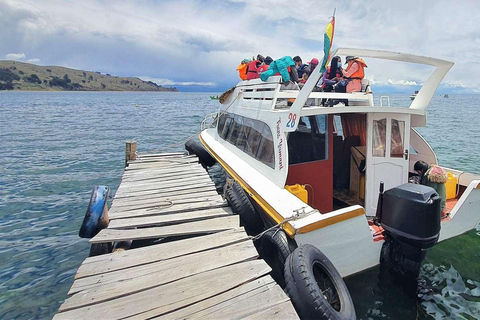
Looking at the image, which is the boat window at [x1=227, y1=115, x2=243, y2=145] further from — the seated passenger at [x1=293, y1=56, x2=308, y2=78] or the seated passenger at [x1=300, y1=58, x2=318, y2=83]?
the seated passenger at [x1=293, y1=56, x2=308, y2=78]

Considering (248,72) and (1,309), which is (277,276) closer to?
(1,309)

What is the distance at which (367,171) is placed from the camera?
201 inches

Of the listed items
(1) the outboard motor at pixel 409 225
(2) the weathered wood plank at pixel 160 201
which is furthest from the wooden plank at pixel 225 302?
(2) the weathered wood plank at pixel 160 201

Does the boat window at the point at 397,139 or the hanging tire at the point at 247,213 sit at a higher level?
the boat window at the point at 397,139

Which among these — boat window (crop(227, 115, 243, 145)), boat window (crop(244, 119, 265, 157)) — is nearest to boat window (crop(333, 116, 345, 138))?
boat window (crop(244, 119, 265, 157))

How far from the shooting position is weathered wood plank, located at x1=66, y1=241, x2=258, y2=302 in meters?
2.91

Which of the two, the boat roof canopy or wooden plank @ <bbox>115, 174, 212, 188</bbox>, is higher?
the boat roof canopy

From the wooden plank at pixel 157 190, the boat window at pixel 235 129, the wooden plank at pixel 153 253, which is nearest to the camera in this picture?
the wooden plank at pixel 153 253

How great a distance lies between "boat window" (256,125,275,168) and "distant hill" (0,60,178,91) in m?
140

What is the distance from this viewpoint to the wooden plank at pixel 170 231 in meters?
4.07

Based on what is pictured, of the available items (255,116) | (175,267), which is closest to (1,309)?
(175,267)

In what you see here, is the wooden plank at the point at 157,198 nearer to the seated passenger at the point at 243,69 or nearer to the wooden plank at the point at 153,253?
the wooden plank at the point at 153,253

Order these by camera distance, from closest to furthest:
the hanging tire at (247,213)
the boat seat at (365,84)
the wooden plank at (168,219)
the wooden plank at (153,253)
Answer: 1. the wooden plank at (153,253)
2. the wooden plank at (168,219)
3. the hanging tire at (247,213)
4. the boat seat at (365,84)

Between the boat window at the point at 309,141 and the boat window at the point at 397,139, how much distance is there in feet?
3.58
